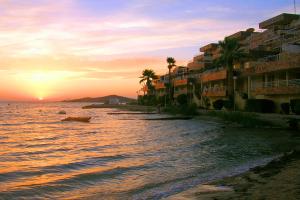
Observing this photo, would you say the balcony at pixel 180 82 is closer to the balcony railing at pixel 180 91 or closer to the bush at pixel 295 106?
the balcony railing at pixel 180 91

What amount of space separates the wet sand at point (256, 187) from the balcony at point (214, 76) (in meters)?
48.0

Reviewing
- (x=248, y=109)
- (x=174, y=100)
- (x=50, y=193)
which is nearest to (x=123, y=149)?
(x=50, y=193)

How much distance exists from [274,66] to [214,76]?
2079cm

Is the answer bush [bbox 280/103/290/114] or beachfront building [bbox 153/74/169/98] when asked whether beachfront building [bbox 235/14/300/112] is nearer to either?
bush [bbox 280/103/290/114]

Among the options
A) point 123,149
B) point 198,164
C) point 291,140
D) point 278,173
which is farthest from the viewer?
point 291,140

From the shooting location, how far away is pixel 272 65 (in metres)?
46.9

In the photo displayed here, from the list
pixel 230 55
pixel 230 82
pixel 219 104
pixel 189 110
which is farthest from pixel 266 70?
pixel 189 110

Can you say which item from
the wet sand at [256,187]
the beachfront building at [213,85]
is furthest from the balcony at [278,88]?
the wet sand at [256,187]

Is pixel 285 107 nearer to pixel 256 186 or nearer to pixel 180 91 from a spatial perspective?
pixel 256 186

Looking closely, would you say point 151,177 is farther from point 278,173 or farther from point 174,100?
point 174,100

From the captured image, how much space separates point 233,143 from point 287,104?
61.6 ft

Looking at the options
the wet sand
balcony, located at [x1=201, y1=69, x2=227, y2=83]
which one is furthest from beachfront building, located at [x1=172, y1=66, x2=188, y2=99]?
the wet sand

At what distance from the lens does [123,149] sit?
25.0m

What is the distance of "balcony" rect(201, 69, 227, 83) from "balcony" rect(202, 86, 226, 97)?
1.70 m
